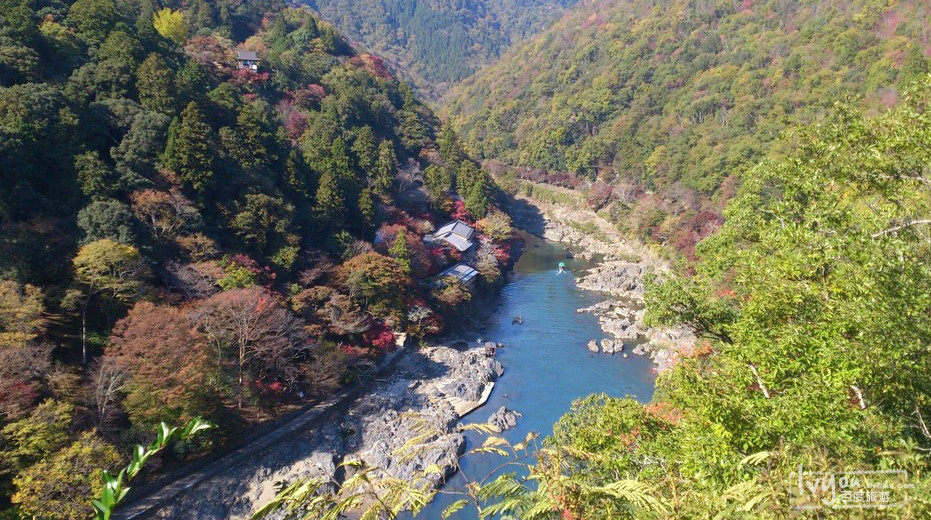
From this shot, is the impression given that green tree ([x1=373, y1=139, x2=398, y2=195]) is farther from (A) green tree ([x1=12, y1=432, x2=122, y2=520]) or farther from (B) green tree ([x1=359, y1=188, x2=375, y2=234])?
(A) green tree ([x1=12, y1=432, x2=122, y2=520])

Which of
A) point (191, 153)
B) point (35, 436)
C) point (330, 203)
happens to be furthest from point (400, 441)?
point (191, 153)

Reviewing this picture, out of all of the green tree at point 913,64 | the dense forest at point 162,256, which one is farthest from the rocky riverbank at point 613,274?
the green tree at point 913,64

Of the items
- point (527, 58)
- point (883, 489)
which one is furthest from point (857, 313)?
point (527, 58)

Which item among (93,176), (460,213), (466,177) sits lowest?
(460,213)

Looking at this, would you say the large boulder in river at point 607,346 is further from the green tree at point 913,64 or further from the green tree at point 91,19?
the green tree at point 91,19

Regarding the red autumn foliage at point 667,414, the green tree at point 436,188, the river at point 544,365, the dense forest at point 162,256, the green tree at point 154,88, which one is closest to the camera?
the red autumn foliage at point 667,414

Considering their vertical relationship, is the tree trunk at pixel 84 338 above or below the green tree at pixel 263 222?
below

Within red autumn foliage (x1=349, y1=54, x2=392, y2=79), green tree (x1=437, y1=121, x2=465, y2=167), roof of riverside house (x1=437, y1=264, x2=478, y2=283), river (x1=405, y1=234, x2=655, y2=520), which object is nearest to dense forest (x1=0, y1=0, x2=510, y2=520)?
roof of riverside house (x1=437, y1=264, x2=478, y2=283)

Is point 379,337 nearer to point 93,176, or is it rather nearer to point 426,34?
point 93,176
